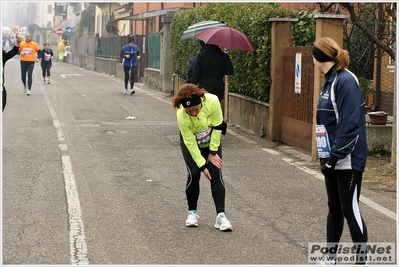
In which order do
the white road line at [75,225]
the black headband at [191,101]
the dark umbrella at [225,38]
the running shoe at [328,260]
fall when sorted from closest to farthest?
1. the running shoe at [328,260]
2. the white road line at [75,225]
3. the black headband at [191,101]
4. the dark umbrella at [225,38]

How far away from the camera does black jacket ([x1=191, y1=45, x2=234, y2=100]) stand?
13102mm

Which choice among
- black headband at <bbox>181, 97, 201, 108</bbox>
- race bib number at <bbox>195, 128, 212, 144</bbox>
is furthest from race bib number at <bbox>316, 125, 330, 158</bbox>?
race bib number at <bbox>195, 128, 212, 144</bbox>

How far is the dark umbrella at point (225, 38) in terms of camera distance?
13491mm

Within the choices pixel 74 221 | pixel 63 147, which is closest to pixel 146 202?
pixel 74 221

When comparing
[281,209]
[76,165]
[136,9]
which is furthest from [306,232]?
[136,9]

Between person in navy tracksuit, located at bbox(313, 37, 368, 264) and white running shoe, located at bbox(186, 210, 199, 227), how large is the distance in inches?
72.5

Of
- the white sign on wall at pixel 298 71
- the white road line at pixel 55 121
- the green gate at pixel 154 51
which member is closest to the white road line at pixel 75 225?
the white road line at pixel 55 121

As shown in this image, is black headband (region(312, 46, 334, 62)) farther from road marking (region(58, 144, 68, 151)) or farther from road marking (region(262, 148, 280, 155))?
road marking (region(58, 144, 68, 151))

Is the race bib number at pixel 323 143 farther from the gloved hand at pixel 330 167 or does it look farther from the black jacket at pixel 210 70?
the black jacket at pixel 210 70

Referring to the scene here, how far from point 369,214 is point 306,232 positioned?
1.18 meters

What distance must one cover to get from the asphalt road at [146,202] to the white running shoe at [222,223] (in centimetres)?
8

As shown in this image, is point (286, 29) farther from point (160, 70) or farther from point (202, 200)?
point (160, 70)

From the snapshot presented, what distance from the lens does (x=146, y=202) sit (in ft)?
29.9

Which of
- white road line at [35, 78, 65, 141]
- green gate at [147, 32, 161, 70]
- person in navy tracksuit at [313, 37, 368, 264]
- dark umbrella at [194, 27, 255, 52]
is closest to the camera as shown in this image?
person in navy tracksuit at [313, 37, 368, 264]
